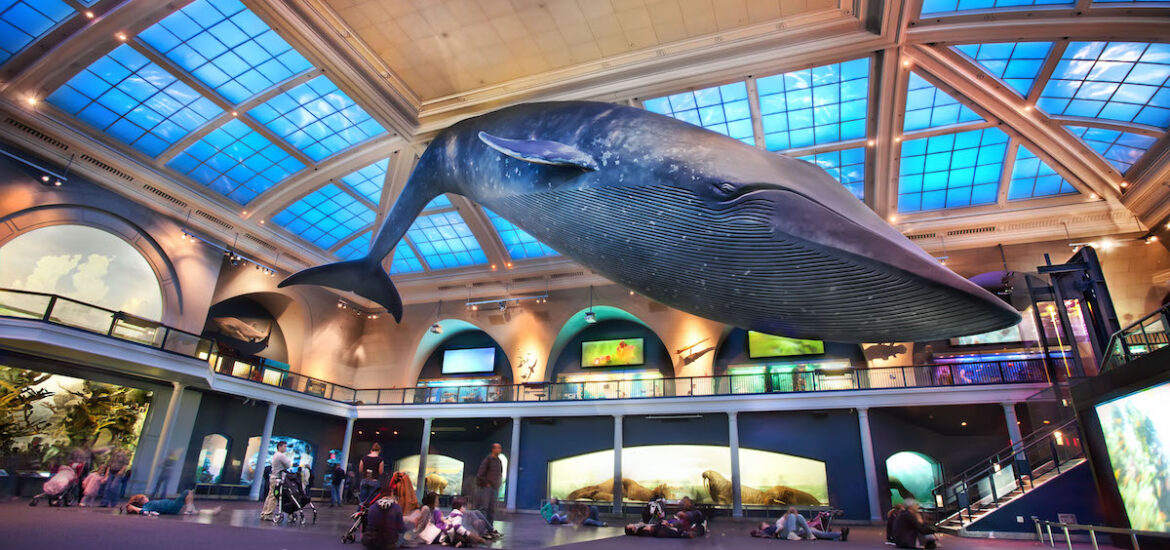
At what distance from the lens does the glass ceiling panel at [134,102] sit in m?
15.3

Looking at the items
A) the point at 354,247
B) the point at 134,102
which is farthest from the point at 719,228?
the point at 354,247

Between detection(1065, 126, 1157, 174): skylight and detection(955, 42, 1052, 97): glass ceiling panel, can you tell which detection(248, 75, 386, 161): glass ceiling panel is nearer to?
detection(955, 42, 1052, 97): glass ceiling panel

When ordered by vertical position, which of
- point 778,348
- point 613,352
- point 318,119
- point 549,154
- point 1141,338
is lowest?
point 549,154

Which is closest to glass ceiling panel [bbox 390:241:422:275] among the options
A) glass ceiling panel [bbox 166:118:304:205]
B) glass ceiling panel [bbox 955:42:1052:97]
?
glass ceiling panel [bbox 166:118:304:205]

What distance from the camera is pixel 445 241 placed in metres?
24.7

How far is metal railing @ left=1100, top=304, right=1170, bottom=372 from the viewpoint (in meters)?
7.48

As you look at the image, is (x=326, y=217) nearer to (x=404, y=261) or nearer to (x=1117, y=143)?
(x=404, y=261)

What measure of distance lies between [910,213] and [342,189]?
21.3 meters

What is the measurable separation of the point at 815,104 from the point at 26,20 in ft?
69.3

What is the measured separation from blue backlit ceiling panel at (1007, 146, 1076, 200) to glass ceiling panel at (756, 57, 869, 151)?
5.24 meters

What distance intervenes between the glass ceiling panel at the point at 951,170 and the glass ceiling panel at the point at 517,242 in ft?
44.5

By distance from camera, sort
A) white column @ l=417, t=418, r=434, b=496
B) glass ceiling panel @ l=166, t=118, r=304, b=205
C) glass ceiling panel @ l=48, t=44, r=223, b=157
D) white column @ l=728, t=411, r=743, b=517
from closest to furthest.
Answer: glass ceiling panel @ l=48, t=44, r=223, b=157 < white column @ l=728, t=411, r=743, b=517 < glass ceiling panel @ l=166, t=118, r=304, b=205 < white column @ l=417, t=418, r=434, b=496

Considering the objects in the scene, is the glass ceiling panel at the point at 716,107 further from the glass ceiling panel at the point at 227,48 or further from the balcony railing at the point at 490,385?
the glass ceiling panel at the point at 227,48

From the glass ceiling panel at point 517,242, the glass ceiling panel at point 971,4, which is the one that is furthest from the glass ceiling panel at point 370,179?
the glass ceiling panel at point 971,4
